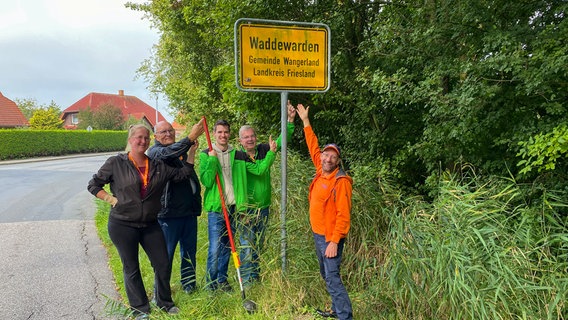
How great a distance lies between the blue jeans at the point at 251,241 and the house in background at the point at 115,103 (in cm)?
5814

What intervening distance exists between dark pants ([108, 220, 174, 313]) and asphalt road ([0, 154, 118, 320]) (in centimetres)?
45

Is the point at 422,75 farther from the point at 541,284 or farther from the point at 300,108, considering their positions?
the point at 541,284

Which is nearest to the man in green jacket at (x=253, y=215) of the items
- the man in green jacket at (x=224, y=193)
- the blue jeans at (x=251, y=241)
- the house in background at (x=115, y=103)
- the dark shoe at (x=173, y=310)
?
the blue jeans at (x=251, y=241)

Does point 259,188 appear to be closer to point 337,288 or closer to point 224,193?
point 224,193

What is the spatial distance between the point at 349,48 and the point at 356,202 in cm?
302

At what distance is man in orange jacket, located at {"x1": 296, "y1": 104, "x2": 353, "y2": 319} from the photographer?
10.9ft

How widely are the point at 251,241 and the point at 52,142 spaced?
32115 millimetres

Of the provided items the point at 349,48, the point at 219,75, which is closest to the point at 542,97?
the point at 349,48

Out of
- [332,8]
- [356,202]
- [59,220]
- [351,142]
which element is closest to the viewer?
[356,202]

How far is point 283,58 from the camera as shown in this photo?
3.88 metres

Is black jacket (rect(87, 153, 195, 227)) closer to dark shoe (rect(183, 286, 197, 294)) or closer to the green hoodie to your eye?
the green hoodie

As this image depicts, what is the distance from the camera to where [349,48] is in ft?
22.0

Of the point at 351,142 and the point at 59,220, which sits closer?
the point at 351,142

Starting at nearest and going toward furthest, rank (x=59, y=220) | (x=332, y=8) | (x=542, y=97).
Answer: (x=542, y=97) → (x=332, y=8) → (x=59, y=220)
